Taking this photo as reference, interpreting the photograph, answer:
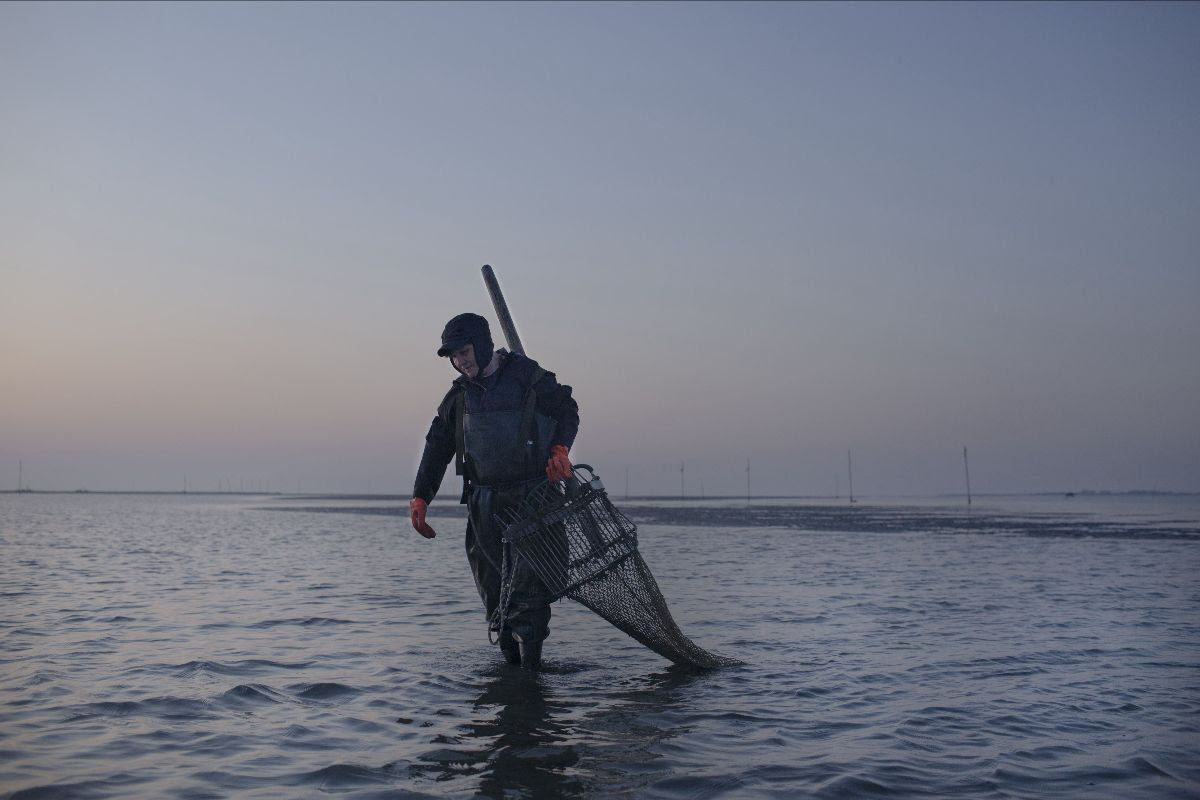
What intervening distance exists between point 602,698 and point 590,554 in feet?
2.89

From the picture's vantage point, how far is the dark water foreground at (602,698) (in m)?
3.67

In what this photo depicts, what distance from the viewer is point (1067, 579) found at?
13.3m

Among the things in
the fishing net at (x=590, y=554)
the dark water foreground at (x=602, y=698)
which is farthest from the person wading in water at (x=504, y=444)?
the dark water foreground at (x=602, y=698)

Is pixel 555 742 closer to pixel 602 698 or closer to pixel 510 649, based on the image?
pixel 602 698

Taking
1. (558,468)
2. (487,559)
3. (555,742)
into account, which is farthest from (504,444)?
(555,742)

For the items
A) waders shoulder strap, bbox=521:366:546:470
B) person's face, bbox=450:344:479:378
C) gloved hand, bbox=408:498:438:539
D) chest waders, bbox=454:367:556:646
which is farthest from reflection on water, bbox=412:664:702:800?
person's face, bbox=450:344:479:378

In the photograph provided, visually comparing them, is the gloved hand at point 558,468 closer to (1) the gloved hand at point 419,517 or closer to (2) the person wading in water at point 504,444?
(2) the person wading in water at point 504,444

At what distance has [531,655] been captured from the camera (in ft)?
20.4

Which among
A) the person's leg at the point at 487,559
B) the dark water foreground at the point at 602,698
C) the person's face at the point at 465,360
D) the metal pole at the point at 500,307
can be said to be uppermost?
the metal pole at the point at 500,307

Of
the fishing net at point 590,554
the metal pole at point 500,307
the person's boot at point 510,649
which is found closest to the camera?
the fishing net at point 590,554

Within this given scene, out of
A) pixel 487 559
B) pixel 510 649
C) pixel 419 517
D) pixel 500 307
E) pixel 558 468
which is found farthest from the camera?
pixel 500 307

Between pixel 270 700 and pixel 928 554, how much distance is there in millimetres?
17204

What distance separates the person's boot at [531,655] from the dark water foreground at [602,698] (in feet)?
0.46

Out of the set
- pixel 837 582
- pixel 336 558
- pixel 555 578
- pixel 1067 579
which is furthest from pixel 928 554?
pixel 555 578
